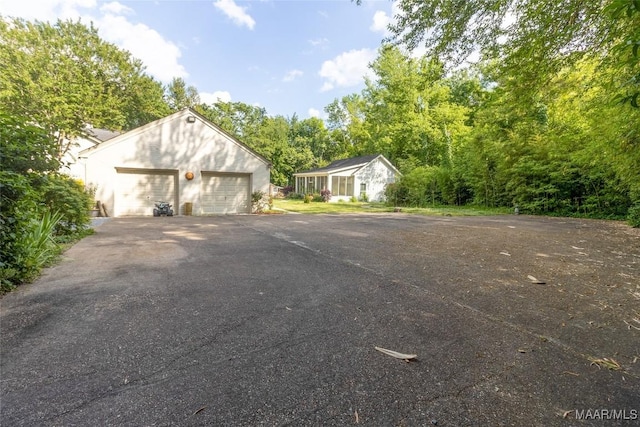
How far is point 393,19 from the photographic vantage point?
557 centimetres

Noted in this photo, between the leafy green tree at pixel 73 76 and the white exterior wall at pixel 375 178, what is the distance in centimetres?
1798

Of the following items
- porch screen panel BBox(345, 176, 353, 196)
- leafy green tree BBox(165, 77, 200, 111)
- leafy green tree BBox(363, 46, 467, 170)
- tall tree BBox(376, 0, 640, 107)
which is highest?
leafy green tree BBox(165, 77, 200, 111)

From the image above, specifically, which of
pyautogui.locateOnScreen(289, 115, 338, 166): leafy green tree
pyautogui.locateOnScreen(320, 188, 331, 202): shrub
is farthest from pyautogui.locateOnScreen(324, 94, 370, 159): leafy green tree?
pyautogui.locateOnScreen(320, 188, 331, 202): shrub

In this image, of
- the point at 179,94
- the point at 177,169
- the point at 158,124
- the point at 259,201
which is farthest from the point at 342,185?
the point at 179,94

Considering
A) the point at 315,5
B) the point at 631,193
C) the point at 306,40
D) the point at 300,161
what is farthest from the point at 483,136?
the point at 300,161

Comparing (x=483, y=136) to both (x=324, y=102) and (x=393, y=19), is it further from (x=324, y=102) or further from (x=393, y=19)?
(x=324, y=102)

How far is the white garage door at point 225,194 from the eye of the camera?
14.7 meters

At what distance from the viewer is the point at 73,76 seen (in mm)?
21156

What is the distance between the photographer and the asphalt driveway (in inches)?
64.3

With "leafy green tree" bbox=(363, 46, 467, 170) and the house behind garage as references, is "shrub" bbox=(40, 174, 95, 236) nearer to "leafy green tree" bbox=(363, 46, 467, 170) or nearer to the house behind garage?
the house behind garage

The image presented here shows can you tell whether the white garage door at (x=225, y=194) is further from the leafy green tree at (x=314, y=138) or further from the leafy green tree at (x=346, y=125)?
the leafy green tree at (x=346, y=125)

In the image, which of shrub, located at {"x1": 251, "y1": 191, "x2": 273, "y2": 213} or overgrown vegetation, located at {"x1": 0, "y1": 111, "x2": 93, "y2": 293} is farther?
shrub, located at {"x1": 251, "y1": 191, "x2": 273, "y2": 213}

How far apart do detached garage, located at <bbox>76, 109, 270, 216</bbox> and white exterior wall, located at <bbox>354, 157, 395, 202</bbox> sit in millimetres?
11483

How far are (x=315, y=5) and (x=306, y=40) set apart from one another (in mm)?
4626
